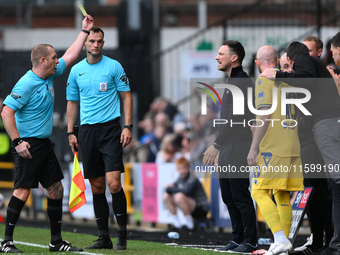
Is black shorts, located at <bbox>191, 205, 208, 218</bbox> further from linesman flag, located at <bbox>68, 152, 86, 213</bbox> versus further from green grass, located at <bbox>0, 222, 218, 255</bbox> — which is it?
linesman flag, located at <bbox>68, 152, 86, 213</bbox>

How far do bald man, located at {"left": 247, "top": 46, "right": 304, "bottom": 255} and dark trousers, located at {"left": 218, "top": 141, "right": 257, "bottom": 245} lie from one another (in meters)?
0.48

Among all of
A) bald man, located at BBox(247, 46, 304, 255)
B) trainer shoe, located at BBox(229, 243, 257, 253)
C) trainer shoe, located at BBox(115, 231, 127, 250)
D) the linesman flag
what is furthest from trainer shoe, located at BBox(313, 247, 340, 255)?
the linesman flag

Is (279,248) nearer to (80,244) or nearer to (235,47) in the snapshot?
(235,47)

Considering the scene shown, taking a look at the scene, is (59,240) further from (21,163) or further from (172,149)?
(172,149)

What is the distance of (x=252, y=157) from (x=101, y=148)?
1.85 metres

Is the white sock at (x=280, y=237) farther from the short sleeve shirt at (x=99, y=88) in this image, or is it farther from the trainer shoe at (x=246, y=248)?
the short sleeve shirt at (x=99, y=88)

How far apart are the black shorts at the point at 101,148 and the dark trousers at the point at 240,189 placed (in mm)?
1170

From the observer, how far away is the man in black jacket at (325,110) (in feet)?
26.5

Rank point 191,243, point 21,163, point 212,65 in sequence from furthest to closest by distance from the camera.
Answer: point 212,65, point 191,243, point 21,163

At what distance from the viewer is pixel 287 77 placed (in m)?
7.90

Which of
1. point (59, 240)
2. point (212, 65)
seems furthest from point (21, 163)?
point (212, 65)

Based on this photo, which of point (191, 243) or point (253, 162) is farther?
point (191, 243)

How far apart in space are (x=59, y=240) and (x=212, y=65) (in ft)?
33.5

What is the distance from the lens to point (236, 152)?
9.05 m
